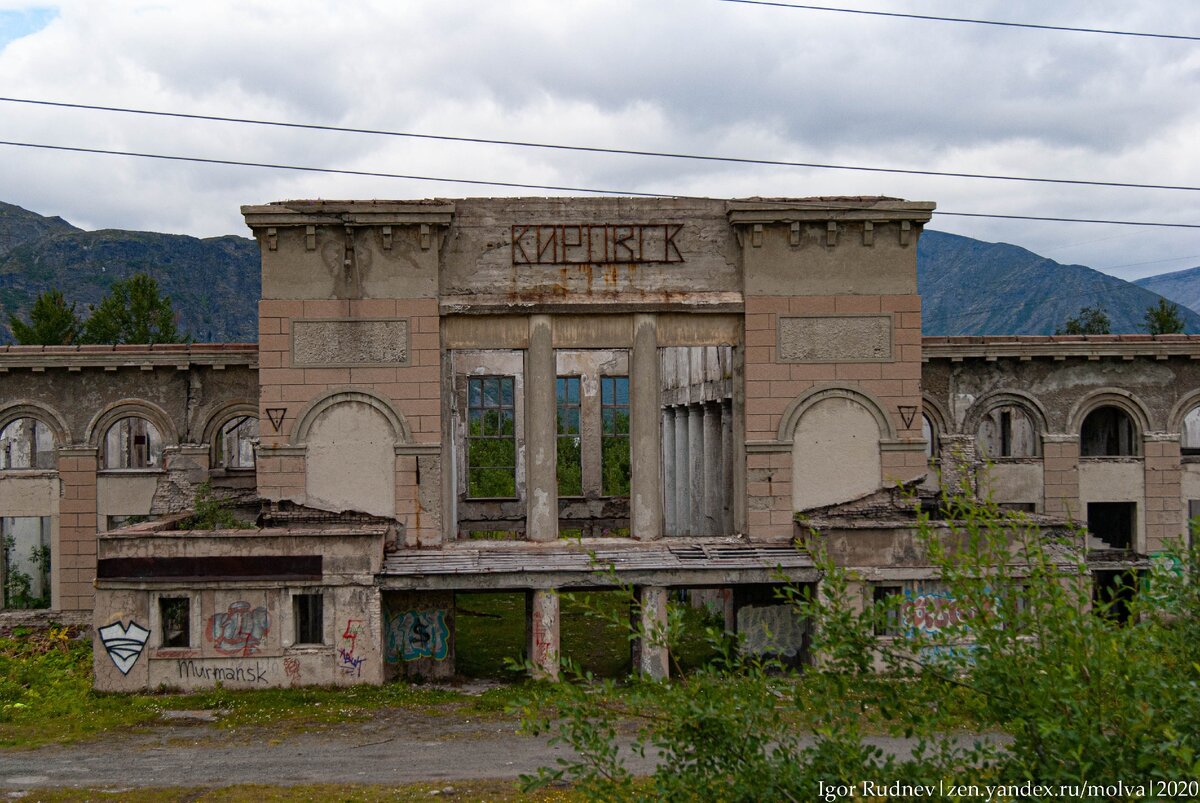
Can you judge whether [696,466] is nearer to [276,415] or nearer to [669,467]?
A: [669,467]

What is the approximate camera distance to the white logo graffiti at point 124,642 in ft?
54.1

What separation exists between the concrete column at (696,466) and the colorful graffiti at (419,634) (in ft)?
28.9

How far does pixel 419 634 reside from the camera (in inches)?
703

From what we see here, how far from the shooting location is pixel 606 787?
597cm

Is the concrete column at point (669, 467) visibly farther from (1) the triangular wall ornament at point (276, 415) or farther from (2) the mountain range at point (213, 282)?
(2) the mountain range at point (213, 282)

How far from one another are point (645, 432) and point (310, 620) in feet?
21.9

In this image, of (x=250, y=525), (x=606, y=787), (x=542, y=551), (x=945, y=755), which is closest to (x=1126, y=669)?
(x=945, y=755)

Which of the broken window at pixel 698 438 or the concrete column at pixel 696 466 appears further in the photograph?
the concrete column at pixel 696 466

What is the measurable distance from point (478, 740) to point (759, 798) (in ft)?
30.3

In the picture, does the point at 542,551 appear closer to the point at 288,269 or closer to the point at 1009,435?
the point at 288,269

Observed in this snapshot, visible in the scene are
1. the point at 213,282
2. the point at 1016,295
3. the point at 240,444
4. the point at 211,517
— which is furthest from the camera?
the point at 1016,295

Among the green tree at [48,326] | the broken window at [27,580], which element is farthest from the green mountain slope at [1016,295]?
the broken window at [27,580]

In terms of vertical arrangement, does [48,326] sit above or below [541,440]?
above

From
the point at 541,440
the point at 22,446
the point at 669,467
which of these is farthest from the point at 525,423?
the point at 22,446
